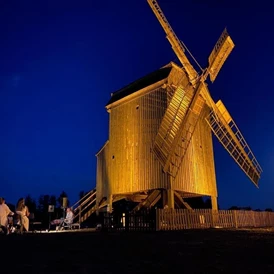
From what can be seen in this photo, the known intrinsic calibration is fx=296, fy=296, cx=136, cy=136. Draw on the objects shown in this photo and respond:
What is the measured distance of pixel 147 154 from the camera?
19.9 metres

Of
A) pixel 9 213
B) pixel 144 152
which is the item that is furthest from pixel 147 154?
pixel 9 213

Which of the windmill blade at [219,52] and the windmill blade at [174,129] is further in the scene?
the windmill blade at [219,52]

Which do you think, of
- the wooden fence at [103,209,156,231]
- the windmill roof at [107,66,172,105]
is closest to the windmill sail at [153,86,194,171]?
the windmill roof at [107,66,172,105]

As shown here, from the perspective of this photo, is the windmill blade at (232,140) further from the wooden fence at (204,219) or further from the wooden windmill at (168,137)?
the wooden fence at (204,219)

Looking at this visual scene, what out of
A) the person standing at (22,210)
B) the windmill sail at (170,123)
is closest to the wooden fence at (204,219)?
the windmill sail at (170,123)

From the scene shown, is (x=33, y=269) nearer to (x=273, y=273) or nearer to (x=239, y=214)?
(x=273, y=273)

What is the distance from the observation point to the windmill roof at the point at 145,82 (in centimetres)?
2041

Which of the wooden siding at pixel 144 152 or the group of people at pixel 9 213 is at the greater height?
the wooden siding at pixel 144 152

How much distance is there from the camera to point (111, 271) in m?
4.23

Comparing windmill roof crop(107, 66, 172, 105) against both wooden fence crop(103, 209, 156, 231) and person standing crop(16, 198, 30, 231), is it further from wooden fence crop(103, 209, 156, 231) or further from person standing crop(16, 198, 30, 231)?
person standing crop(16, 198, 30, 231)

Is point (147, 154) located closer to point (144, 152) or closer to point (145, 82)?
point (144, 152)

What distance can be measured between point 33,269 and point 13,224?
1252 centimetres

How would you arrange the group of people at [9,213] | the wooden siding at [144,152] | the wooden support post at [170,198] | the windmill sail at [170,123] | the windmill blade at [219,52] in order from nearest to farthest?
the group of people at [9,213] → the windmill sail at [170,123] → the wooden support post at [170,198] → the windmill blade at [219,52] → the wooden siding at [144,152]

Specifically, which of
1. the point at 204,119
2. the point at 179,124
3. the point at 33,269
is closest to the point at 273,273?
the point at 33,269
